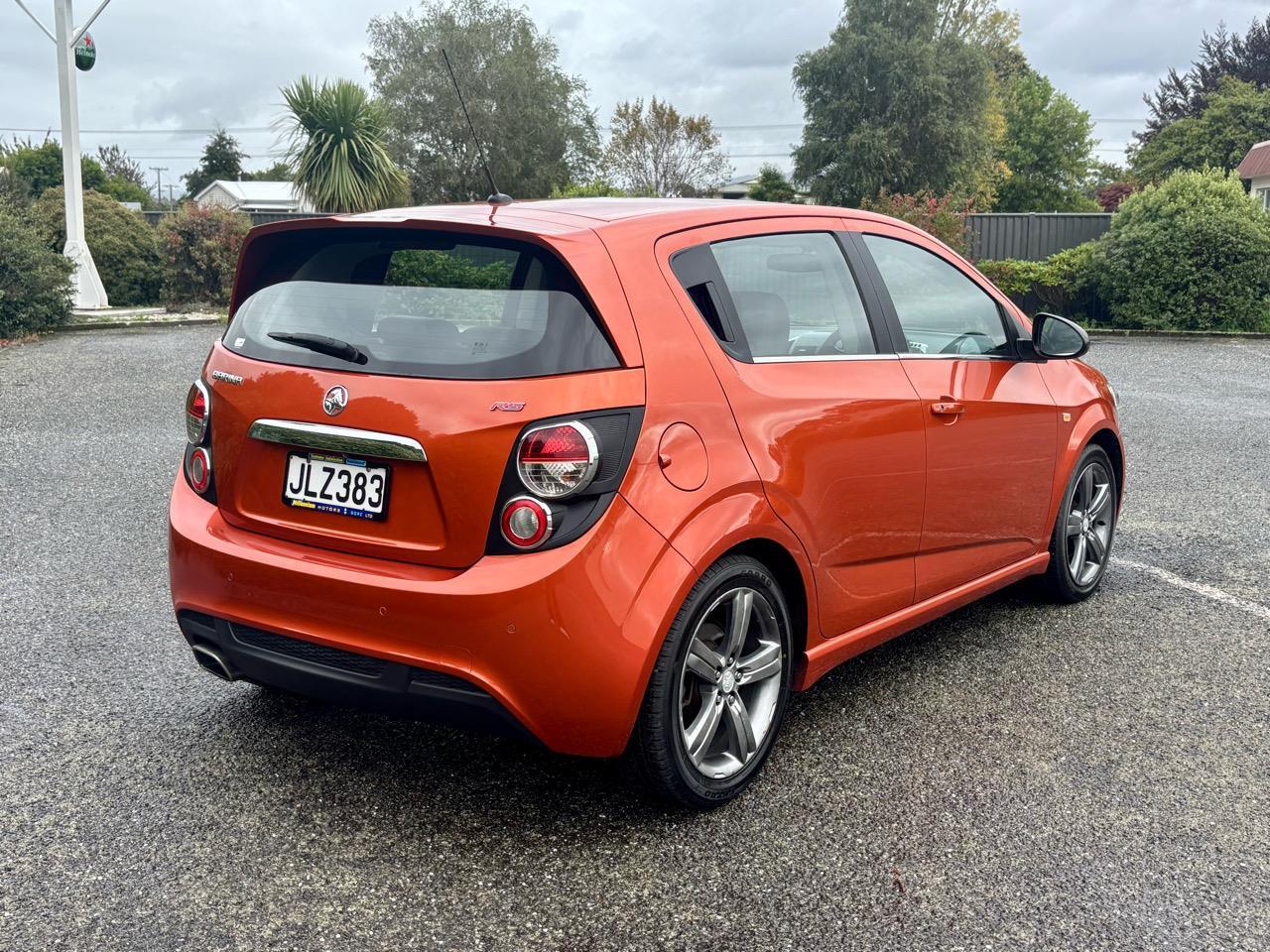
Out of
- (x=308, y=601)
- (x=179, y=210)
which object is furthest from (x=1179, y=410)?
(x=179, y=210)

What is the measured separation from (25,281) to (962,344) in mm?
14602

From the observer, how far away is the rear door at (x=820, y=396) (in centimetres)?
333

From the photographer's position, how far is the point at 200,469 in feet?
11.2

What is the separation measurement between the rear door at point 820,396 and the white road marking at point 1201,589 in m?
2.00

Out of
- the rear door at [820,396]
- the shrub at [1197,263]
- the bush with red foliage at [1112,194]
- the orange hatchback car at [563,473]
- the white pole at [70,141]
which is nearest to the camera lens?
the orange hatchback car at [563,473]

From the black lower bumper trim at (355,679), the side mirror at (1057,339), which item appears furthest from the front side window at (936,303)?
the black lower bumper trim at (355,679)

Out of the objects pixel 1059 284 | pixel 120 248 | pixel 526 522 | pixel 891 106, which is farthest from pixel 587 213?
pixel 891 106

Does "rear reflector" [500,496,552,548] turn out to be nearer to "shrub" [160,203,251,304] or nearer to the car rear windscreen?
the car rear windscreen

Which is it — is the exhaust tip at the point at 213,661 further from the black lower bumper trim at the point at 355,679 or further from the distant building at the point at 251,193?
the distant building at the point at 251,193

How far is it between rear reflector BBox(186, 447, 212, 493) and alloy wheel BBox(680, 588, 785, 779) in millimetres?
1441

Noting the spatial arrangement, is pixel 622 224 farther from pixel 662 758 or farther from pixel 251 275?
pixel 662 758

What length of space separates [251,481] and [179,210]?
2094 centimetres

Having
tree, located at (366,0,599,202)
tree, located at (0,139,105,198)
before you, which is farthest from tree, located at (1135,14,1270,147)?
tree, located at (0,139,105,198)

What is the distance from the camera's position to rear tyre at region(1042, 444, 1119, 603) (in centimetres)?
497
